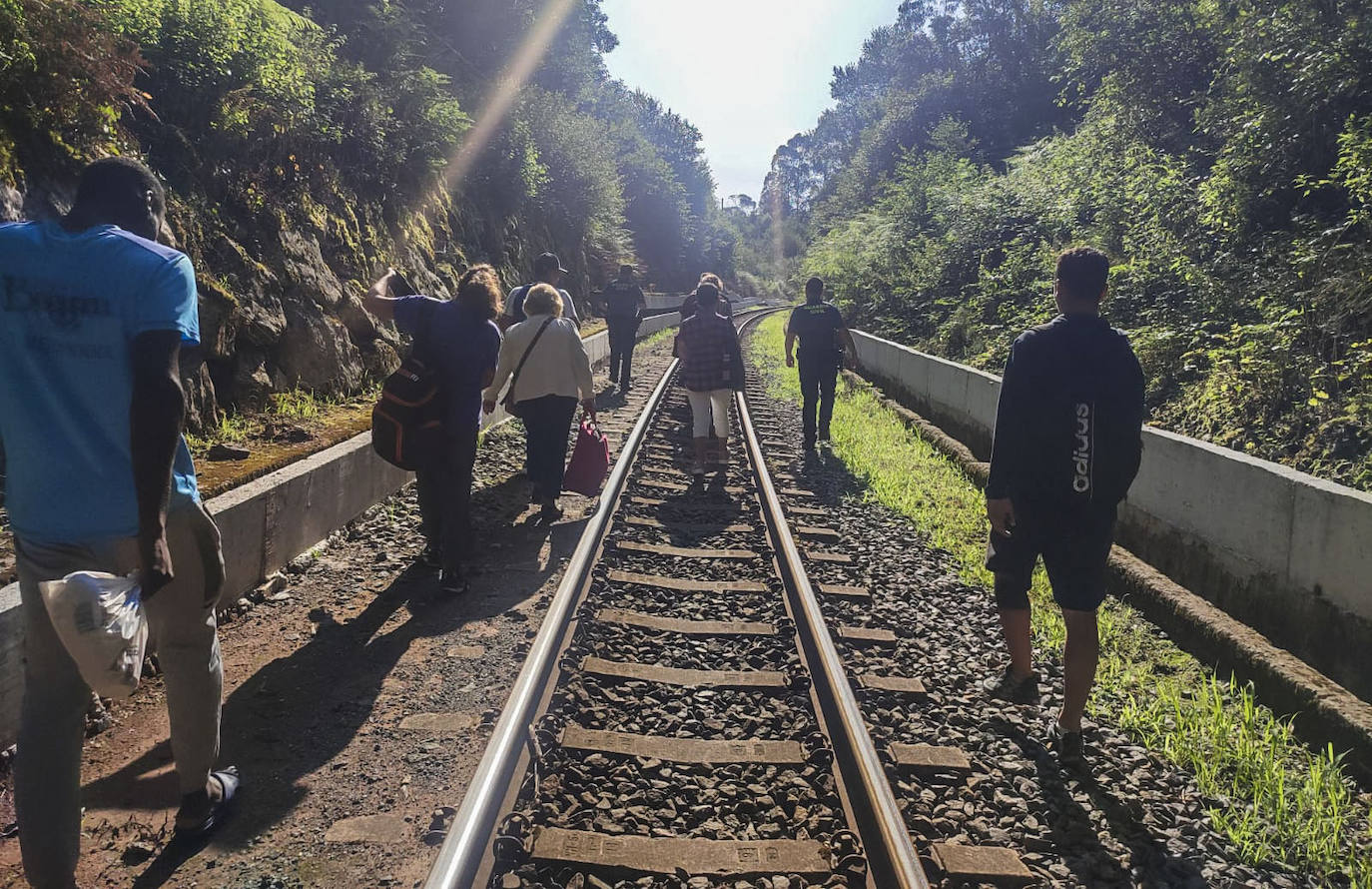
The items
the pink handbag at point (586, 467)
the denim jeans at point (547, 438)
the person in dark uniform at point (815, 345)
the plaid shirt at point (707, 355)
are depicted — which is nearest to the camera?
the denim jeans at point (547, 438)

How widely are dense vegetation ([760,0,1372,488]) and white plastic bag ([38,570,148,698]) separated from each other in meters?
6.31

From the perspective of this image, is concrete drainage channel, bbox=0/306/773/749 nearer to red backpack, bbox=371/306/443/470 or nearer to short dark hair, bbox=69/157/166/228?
red backpack, bbox=371/306/443/470

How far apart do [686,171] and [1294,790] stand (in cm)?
8534

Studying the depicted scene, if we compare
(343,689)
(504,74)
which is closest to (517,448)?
(343,689)

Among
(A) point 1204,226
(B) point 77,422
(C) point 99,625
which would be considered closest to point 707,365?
(B) point 77,422

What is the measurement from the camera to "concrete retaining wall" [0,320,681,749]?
2.95 m

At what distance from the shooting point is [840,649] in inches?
168

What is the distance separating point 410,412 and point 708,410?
381 cm

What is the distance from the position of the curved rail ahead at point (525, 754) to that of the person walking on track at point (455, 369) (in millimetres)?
784

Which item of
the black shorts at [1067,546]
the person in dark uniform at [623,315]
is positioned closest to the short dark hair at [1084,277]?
the black shorts at [1067,546]

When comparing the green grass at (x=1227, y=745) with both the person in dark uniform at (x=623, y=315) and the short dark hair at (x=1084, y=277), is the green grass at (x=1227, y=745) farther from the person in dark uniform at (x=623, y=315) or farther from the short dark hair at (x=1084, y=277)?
the person in dark uniform at (x=623, y=315)

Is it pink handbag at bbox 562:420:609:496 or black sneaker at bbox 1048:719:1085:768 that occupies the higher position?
pink handbag at bbox 562:420:609:496

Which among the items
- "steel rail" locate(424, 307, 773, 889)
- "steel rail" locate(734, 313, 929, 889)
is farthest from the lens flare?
"steel rail" locate(734, 313, 929, 889)

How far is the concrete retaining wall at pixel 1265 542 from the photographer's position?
12.4 feet
